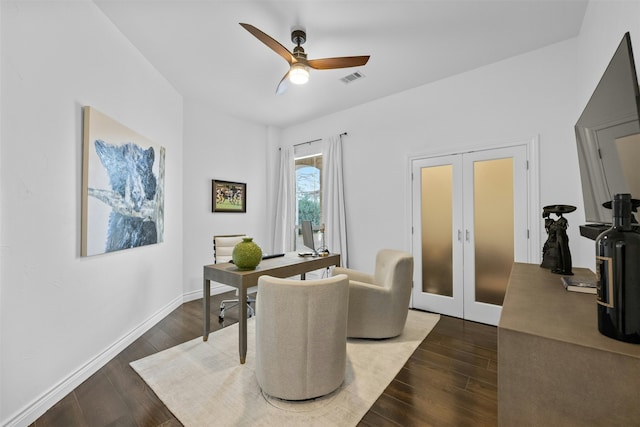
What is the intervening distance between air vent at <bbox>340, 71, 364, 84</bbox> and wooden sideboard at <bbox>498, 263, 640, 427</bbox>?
3.20m

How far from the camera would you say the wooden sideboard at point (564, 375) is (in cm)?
72

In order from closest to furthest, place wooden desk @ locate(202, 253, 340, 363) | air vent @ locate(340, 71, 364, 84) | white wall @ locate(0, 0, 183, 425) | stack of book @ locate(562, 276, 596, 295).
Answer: stack of book @ locate(562, 276, 596, 295) < white wall @ locate(0, 0, 183, 425) < wooden desk @ locate(202, 253, 340, 363) < air vent @ locate(340, 71, 364, 84)

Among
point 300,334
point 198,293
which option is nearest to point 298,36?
point 300,334

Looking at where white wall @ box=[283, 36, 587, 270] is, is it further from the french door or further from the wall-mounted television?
the wall-mounted television

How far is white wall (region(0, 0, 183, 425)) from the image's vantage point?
5.34 feet

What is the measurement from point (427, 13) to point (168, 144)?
10.7 ft

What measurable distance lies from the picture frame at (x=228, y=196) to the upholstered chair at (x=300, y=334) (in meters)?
3.02

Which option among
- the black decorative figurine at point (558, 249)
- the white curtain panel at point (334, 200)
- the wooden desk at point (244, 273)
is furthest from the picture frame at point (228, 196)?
the black decorative figurine at point (558, 249)

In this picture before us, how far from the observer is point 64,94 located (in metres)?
2.01

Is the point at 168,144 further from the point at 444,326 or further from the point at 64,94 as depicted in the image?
the point at 444,326

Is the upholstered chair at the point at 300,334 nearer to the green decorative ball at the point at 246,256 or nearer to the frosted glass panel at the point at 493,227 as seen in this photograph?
the green decorative ball at the point at 246,256

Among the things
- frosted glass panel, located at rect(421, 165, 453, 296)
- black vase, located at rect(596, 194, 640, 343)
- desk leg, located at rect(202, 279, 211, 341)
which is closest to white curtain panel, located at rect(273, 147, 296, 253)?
frosted glass panel, located at rect(421, 165, 453, 296)

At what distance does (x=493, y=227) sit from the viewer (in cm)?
321

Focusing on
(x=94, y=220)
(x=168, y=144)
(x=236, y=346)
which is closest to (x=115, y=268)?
(x=94, y=220)
